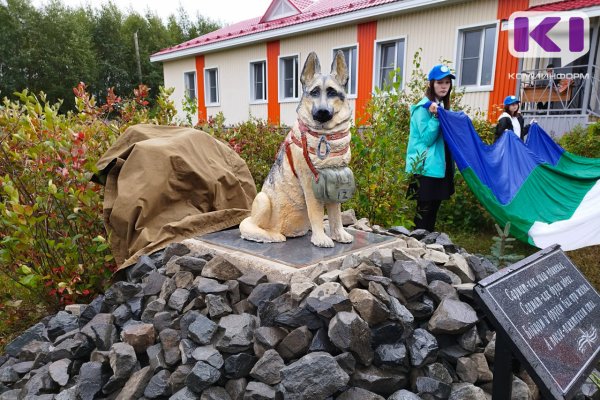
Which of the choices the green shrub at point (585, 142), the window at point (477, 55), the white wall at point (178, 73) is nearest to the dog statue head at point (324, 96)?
the green shrub at point (585, 142)

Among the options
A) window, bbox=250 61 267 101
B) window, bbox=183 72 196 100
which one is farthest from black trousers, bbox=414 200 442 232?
window, bbox=183 72 196 100

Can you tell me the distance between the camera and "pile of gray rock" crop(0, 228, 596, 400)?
6.33 feet

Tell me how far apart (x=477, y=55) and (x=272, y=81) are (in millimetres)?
6240

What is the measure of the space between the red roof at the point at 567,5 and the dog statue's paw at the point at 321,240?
732cm

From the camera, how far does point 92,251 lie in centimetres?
323

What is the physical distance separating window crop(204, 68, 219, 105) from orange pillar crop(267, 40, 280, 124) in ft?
9.46

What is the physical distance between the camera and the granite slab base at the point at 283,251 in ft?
7.94

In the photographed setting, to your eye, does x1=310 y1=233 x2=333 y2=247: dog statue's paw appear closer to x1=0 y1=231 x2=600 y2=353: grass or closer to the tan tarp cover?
the tan tarp cover

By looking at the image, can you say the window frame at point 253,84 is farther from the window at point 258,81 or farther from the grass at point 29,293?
the grass at point 29,293

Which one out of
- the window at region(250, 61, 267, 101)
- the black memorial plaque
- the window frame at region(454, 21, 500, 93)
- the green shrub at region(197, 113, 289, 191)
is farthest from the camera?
the window at region(250, 61, 267, 101)

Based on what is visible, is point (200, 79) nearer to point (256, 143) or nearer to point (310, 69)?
point (256, 143)

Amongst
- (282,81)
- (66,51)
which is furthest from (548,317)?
(66,51)

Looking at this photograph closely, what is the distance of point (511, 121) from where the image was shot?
18.3 ft

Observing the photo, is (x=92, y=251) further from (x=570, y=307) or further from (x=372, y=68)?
(x=372, y=68)
